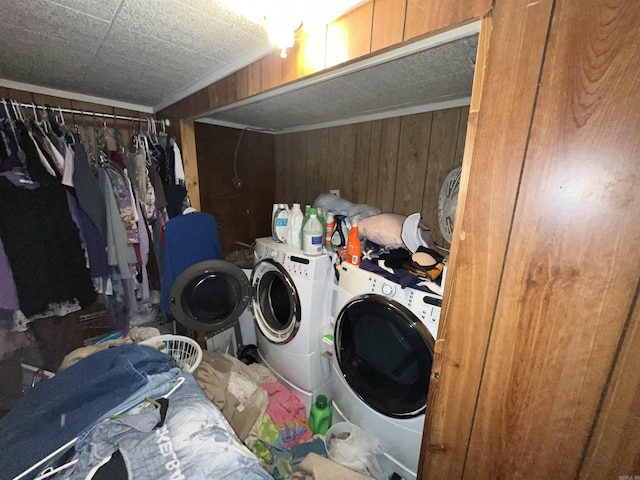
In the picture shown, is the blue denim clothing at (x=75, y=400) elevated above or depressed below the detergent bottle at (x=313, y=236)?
below

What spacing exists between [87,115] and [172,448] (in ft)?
6.95

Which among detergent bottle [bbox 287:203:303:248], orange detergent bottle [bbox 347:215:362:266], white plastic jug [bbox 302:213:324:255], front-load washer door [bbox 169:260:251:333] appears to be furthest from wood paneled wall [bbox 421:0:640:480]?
front-load washer door [bbox 169:260:251:333]

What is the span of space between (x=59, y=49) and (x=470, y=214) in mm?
1743

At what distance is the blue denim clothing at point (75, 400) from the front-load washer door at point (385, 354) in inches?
30.4

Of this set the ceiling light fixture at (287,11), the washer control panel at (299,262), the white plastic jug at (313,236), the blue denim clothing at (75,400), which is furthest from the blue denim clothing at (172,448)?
the ceiling light fixture at (287,11)

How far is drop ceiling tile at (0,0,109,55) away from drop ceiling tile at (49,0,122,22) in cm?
3

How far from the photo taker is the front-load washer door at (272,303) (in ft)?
5.04

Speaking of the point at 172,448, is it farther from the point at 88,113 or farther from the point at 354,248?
the point at 88,113

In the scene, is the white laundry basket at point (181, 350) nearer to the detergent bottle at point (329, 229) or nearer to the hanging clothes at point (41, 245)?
the hanging clothes at point (41, 245)

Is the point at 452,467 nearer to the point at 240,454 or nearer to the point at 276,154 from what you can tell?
the point at 240,454

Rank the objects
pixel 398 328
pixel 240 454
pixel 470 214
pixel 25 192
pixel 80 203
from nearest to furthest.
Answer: pixel 470 214
pixel 240 454
pixel 398 328
pixel 25 192
pixel 80 203

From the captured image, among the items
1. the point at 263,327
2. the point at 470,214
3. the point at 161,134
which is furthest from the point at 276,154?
the point at 470,214

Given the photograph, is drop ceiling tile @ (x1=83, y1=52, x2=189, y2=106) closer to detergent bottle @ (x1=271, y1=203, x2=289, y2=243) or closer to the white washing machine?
detergent bottle @ (x1=271, y1=203, x2=289, y2=243)

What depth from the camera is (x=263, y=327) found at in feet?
5.56
